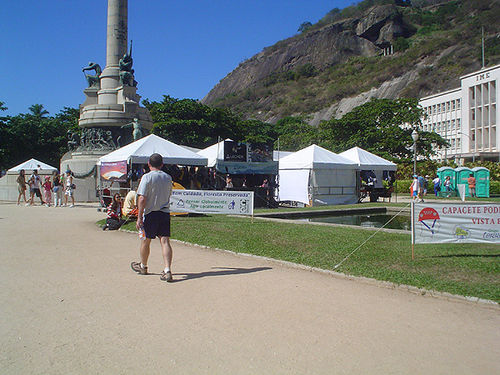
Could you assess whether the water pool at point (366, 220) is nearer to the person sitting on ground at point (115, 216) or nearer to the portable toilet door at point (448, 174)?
the person sitting on ground at point (115, 216)

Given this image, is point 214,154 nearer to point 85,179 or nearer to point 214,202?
point 85,179

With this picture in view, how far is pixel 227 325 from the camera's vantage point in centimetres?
452

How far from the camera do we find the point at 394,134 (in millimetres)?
43344

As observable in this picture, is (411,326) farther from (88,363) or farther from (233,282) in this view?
(88,363)

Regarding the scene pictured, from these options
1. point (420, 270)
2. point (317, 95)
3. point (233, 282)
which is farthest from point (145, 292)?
point (317, 95)

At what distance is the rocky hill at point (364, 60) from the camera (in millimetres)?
96000

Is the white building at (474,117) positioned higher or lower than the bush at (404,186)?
higher

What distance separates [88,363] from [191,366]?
2.87 feet

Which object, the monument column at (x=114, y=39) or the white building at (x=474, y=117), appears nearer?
the monument column at (x=114, y=39)

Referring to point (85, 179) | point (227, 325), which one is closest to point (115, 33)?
point (85, 179)

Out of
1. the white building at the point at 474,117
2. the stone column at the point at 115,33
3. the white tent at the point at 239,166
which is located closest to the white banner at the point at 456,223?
the white tent at the point at 239,166

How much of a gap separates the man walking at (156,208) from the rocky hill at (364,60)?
89462 millimetres

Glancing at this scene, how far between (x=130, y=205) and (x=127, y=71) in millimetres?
17832

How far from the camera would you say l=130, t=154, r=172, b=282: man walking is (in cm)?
632
